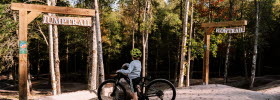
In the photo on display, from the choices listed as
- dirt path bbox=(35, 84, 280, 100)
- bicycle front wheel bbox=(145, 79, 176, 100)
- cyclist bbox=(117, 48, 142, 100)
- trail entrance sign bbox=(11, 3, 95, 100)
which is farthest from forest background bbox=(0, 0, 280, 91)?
cyclist bbox=(117, 48, 142, 100)

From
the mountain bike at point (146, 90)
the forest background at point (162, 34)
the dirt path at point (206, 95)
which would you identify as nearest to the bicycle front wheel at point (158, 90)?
the mountain bike at point (146, 90)

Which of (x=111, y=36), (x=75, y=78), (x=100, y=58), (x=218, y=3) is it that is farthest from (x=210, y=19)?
(x=75, y=78)

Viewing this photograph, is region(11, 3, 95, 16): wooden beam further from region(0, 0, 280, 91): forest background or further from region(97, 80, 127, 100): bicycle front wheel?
region(0, 0, 280, 91): forest background

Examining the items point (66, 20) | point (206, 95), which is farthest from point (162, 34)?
point (66, 20)

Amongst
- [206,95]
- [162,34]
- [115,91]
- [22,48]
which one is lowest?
[206,95]

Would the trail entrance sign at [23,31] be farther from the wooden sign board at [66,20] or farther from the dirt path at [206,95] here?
the dirt path at [206,95]

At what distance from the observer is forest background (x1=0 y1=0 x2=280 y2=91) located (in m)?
15.4

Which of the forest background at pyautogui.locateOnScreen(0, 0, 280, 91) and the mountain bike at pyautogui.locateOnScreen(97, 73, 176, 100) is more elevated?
the forest background at pyautogui.locateOnScreen(0, 0, 280, 91)

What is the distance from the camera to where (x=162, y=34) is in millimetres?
31672

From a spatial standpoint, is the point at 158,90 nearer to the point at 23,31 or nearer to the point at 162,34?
the point at 23,31

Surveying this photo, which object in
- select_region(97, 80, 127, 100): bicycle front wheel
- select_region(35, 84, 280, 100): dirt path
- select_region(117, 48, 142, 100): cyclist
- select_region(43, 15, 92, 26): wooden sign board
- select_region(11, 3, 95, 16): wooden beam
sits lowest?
select_region(35, 84, 280, 100): dirt path

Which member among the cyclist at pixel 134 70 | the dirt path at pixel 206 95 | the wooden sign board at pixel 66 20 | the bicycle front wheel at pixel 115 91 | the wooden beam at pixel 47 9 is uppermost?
the wooden beam at pixel 47 9

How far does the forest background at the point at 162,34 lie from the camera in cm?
1535

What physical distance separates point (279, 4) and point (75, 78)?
94.6 ft
